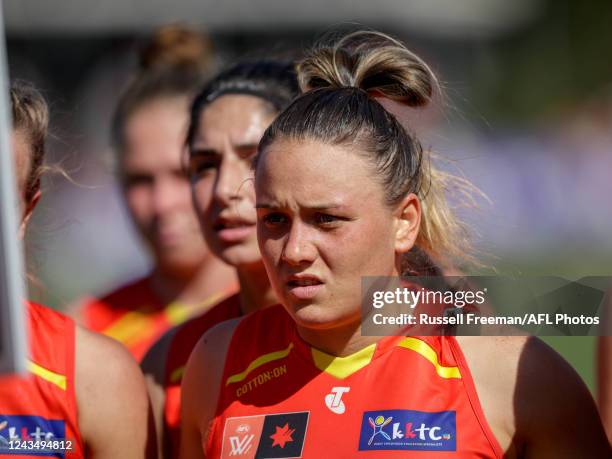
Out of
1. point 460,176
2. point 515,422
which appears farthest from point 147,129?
point 515,422

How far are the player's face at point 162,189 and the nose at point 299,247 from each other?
2.27 m

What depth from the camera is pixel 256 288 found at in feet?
11.0

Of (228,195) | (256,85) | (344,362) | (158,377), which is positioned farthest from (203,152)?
(344,362)

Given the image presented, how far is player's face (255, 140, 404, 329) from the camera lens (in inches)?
96.7

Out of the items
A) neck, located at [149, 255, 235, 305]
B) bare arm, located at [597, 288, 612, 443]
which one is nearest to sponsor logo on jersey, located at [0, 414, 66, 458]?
bare arm, located at [597, 288, 612, 443]

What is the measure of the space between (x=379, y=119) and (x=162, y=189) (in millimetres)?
2299

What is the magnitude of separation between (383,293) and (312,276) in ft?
0.79

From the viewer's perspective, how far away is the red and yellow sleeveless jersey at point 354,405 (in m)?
2.37

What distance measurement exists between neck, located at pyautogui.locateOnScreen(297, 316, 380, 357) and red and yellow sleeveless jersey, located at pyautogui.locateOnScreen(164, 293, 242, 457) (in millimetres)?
747

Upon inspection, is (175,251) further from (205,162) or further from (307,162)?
(307,162)

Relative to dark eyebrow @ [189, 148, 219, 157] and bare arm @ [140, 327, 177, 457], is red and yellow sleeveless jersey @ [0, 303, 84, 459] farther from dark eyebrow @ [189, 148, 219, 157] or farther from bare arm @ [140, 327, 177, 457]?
dark eyebrow @ [189, 148, 219, 157]

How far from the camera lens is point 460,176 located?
9.71 ft

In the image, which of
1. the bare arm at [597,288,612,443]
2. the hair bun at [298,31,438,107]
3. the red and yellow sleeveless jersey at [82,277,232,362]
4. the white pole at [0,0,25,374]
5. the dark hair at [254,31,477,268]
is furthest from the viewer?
the red and yellow sleeveless jersey at [82,277,232,362]

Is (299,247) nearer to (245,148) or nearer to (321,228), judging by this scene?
(321,228)
